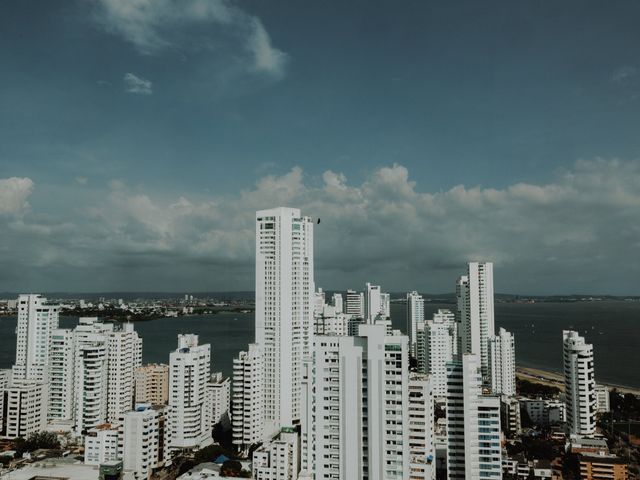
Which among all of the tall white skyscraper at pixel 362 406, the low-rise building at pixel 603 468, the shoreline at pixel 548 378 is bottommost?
the shoreline at pixel 548 378

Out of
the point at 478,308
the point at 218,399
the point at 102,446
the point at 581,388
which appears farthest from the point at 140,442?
the point at 478,308

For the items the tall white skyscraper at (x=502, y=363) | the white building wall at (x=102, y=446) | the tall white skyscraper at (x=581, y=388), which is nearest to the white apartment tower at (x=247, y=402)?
the white building wall at (x=102, y=446)

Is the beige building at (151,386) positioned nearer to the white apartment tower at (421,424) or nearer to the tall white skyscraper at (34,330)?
the tall white skyscraper at (34,330)

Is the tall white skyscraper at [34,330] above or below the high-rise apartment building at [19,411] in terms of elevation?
above

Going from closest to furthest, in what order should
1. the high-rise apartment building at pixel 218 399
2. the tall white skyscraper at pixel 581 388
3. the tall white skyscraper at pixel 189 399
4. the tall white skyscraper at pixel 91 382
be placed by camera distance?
the tall white skyscraper at pixel 189 399 < the tall white skyscraper at pixel 581 388 < the tall white skyscraper at pixel 91 382 < the high-rise apartment building at pixel 218 399

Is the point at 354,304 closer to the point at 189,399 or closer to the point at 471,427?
the point at 189,399

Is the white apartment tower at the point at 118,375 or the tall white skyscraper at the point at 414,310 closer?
the white apartment tower at the point at 118,375

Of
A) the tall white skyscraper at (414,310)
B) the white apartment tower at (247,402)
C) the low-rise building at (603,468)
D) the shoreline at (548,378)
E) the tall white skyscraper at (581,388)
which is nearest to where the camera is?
the low-rise building at (603,468)
